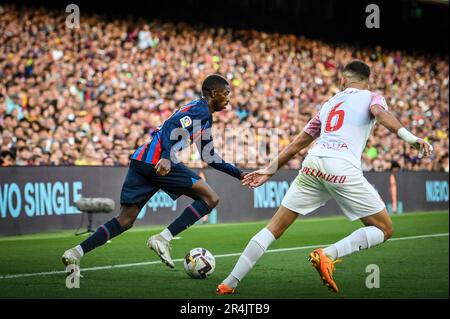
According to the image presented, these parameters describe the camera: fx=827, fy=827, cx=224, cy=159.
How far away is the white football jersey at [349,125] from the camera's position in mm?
7484

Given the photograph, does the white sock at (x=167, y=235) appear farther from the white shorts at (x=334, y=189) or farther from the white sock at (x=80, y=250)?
the white shorts at (x=334, y=189)

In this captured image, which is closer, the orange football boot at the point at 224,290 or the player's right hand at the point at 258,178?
the orange football boot at the point at 224,290

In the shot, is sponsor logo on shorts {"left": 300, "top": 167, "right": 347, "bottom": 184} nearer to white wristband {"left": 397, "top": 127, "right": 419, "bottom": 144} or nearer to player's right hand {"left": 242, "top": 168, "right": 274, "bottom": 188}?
player's right hand {"left": 242, "top": 168, "right": 274, "bottom": 188}

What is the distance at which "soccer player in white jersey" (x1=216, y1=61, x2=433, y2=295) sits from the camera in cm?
742

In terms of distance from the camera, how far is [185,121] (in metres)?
8.74

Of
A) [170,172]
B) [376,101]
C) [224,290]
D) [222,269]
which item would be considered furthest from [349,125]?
[222,269]

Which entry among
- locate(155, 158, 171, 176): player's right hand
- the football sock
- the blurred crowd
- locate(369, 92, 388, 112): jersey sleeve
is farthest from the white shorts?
the blurred crowd

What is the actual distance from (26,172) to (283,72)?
38.6 ft

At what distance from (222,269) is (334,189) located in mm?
3100

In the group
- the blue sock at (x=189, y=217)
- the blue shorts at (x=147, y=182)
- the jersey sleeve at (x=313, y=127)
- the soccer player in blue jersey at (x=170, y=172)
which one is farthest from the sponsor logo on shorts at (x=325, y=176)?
the blue sock at (x=189, y=217)

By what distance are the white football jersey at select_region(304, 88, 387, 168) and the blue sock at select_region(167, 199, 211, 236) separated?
2256mm

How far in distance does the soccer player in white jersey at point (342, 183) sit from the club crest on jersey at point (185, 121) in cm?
159

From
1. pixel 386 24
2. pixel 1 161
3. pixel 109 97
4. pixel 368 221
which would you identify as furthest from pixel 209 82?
pixel 386 24

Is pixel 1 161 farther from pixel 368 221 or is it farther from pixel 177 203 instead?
pixel 368 221
